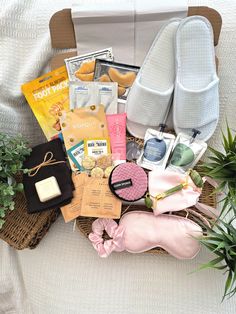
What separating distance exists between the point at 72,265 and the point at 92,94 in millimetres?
559

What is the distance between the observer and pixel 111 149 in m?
0.99

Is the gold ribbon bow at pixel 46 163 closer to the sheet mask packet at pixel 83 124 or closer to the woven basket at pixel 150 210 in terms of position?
the sheet mask packet at pixel 83 124

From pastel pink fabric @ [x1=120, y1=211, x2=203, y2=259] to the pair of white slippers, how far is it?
0.28 m

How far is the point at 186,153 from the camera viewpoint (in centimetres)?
92

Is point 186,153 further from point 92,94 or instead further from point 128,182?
point 92,94

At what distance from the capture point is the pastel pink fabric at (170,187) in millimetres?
887

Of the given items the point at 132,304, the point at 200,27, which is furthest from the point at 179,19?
the point at 132,304

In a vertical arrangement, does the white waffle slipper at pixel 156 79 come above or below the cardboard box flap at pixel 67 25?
below

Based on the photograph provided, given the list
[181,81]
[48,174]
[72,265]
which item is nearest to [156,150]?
[181,81]

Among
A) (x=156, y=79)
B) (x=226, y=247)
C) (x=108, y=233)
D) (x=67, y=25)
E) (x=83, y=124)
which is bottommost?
(x=108, y=233)

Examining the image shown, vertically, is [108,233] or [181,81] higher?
[181,81]

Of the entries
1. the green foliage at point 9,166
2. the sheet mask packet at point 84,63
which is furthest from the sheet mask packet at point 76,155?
the sheet mask packet at point 84,63

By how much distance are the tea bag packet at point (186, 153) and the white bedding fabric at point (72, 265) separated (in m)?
0.13

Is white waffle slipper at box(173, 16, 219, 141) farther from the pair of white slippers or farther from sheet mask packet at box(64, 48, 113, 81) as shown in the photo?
sheet mask packet at box(64, 48, 113, 81)
